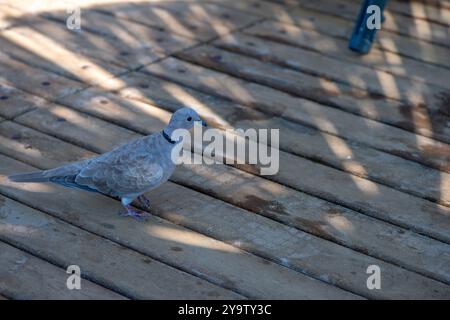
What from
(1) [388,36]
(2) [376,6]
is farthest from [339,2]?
(2) [376,6]

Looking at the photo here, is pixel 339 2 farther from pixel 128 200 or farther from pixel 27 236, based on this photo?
pixel 27 236

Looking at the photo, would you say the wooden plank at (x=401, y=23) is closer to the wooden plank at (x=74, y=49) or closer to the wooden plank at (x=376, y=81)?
the wooden plank at (x=376, y=81)

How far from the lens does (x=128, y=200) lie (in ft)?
10.5

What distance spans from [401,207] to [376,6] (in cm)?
172

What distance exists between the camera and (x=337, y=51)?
4.93 meters

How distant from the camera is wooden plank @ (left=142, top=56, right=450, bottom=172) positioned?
3.86 meters

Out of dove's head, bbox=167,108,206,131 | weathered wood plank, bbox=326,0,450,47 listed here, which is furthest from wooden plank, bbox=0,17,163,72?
weathered wood plank, bbox=326,0,450,47

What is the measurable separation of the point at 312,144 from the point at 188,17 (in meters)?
1.74

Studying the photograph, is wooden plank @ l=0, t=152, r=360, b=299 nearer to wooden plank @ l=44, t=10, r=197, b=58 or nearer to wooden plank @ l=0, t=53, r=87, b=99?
wooden plank @ l=0, t=53, r=87, b=99

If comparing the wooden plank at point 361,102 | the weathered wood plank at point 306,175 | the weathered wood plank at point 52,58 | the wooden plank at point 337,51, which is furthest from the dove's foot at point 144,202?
the wooden plank at point 337,51

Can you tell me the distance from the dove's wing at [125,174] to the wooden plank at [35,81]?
1.07 metres

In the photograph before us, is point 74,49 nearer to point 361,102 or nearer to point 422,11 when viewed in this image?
point 361,102

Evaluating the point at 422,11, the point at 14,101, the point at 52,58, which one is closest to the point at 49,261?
the point at 14,101

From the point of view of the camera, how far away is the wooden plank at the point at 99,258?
278 cm
